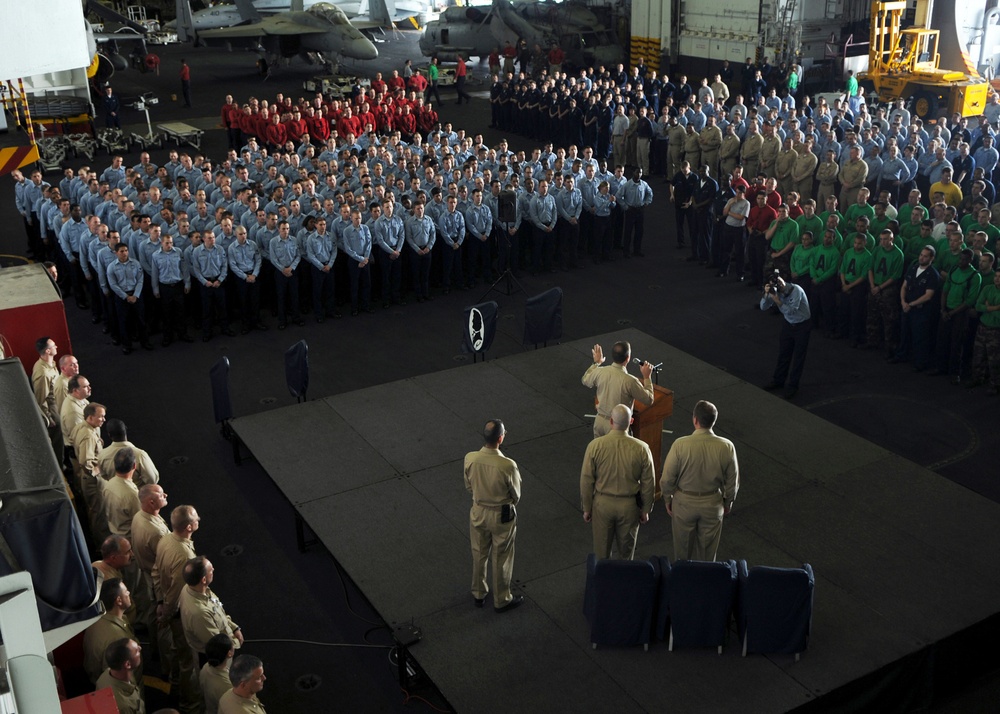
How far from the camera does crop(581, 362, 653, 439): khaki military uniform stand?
8.11m

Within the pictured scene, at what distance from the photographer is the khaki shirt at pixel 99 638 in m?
5.72

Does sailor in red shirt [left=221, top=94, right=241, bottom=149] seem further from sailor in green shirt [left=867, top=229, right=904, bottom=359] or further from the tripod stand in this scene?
sailor in green shirt [left=867, top=229, right=904, bottom=359]

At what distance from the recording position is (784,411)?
33.7 ft

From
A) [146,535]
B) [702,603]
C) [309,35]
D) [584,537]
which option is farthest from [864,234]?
Result: [309,35]

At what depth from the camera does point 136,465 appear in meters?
7.54

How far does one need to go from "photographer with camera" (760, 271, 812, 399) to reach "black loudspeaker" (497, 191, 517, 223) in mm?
4034

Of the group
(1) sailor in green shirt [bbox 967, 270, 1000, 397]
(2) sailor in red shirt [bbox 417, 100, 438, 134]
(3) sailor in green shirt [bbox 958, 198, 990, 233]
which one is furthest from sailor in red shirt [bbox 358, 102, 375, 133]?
(1) sailor in green shirt [bbox 967, 270, 1000, 397]

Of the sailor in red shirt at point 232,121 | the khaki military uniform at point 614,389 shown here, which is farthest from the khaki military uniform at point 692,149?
the khaki military uniform at point 614,389

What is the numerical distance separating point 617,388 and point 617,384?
0.03 metres

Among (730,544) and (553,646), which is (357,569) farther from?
(730,544)

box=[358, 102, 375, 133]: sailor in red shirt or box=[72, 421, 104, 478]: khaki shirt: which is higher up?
box=[358, 102, 375, 133]: sailor in red shirt

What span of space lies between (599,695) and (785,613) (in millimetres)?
1382

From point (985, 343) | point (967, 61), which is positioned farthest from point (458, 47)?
point (985, 343)

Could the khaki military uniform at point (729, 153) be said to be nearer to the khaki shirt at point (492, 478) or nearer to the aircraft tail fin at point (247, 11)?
the khaki shirt at point (492, 478)
